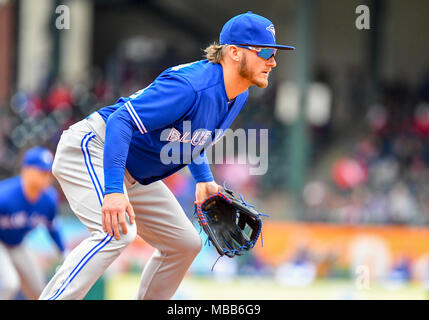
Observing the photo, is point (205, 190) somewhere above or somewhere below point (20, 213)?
above

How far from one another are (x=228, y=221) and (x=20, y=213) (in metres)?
2.89

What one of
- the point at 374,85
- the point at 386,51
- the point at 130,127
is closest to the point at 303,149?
the point at 374,85

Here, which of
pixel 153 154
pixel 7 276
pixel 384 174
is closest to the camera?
pixel 153 154

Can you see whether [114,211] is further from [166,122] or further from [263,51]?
[263,51]

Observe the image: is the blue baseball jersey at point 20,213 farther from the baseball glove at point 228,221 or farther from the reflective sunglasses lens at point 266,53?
the reflective sunglasses lens at point 266,53

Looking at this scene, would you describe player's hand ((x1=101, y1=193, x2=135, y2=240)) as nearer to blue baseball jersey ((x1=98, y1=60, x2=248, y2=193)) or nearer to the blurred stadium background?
blue baseball jersey ((x1=98, y1=60, x2=248, y2=193))

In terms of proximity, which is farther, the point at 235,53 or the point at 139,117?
the point at 235,53

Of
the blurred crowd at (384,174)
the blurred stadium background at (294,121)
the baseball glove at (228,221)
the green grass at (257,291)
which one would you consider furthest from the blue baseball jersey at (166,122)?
the blurred crowd at (384,174)

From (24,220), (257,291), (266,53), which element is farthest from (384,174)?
(266,53)

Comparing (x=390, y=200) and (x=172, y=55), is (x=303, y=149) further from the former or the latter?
(x=172, y=55)

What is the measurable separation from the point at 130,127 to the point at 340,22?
14.5 metres

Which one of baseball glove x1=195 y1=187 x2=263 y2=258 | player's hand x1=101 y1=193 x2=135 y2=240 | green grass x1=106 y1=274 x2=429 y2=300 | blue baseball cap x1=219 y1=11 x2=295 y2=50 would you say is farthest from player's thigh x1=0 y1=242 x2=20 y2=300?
blue baseball cap x1=219 y1=11 x2=295 y2=50

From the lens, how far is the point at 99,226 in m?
3.43

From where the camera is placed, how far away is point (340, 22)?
1706 centimetres
